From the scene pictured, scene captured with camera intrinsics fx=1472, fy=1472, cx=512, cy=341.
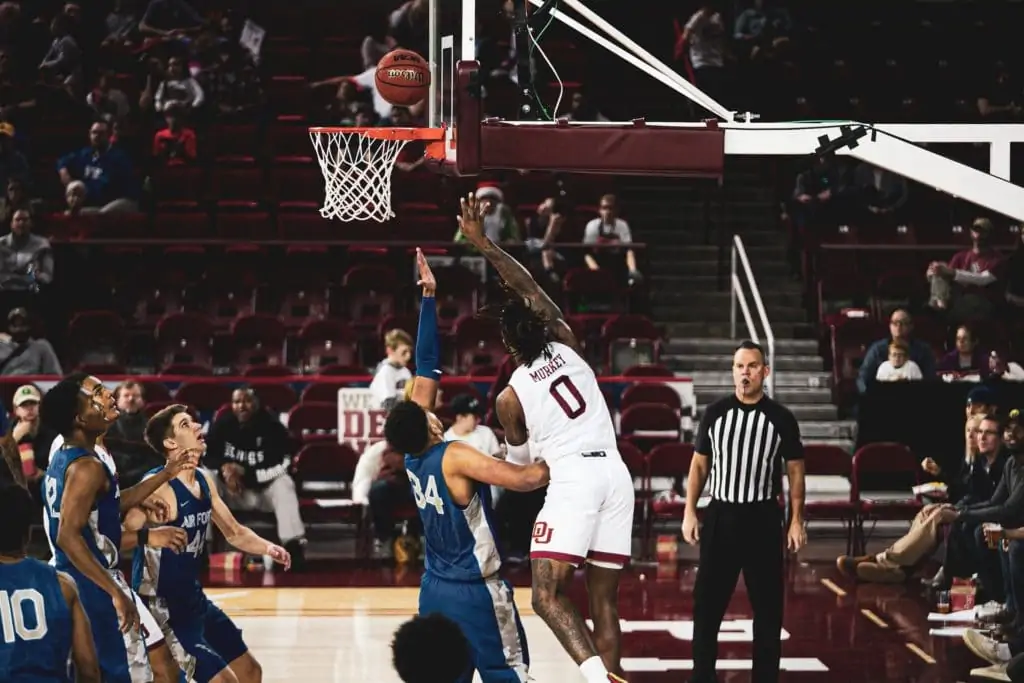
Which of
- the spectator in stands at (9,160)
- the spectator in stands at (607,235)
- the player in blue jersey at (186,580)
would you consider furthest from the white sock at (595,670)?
the spectator in stands at (9,160)

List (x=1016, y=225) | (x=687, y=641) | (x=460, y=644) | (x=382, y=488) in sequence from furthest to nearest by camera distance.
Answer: (x=1016, y=225)
(x=382, y=488)
(x=687, y=641)
(x=460, y=644)

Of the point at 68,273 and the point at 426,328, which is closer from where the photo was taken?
the point at 426,328

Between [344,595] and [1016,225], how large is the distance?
31.6 ft

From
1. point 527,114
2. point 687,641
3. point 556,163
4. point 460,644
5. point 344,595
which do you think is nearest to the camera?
point 460,644

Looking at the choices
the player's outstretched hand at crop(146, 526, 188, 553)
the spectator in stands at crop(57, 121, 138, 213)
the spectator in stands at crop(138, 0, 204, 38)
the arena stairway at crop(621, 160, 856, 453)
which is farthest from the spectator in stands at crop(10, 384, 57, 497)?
the spectator in stands at crop(138, 0, 204, 38)

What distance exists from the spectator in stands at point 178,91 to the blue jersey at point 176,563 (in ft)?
35.9

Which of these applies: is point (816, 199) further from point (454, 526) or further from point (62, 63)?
point (454, 526)

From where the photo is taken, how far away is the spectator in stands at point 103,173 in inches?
618

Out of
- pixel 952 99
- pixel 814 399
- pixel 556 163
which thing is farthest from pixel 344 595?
pixel 952 99

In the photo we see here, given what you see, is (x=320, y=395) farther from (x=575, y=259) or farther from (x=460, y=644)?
(x=460, y=644)

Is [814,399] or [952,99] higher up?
[952,99]

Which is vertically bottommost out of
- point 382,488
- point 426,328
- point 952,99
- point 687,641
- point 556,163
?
point 687,641

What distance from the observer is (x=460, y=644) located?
4.04 m

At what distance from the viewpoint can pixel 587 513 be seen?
6.63 m
